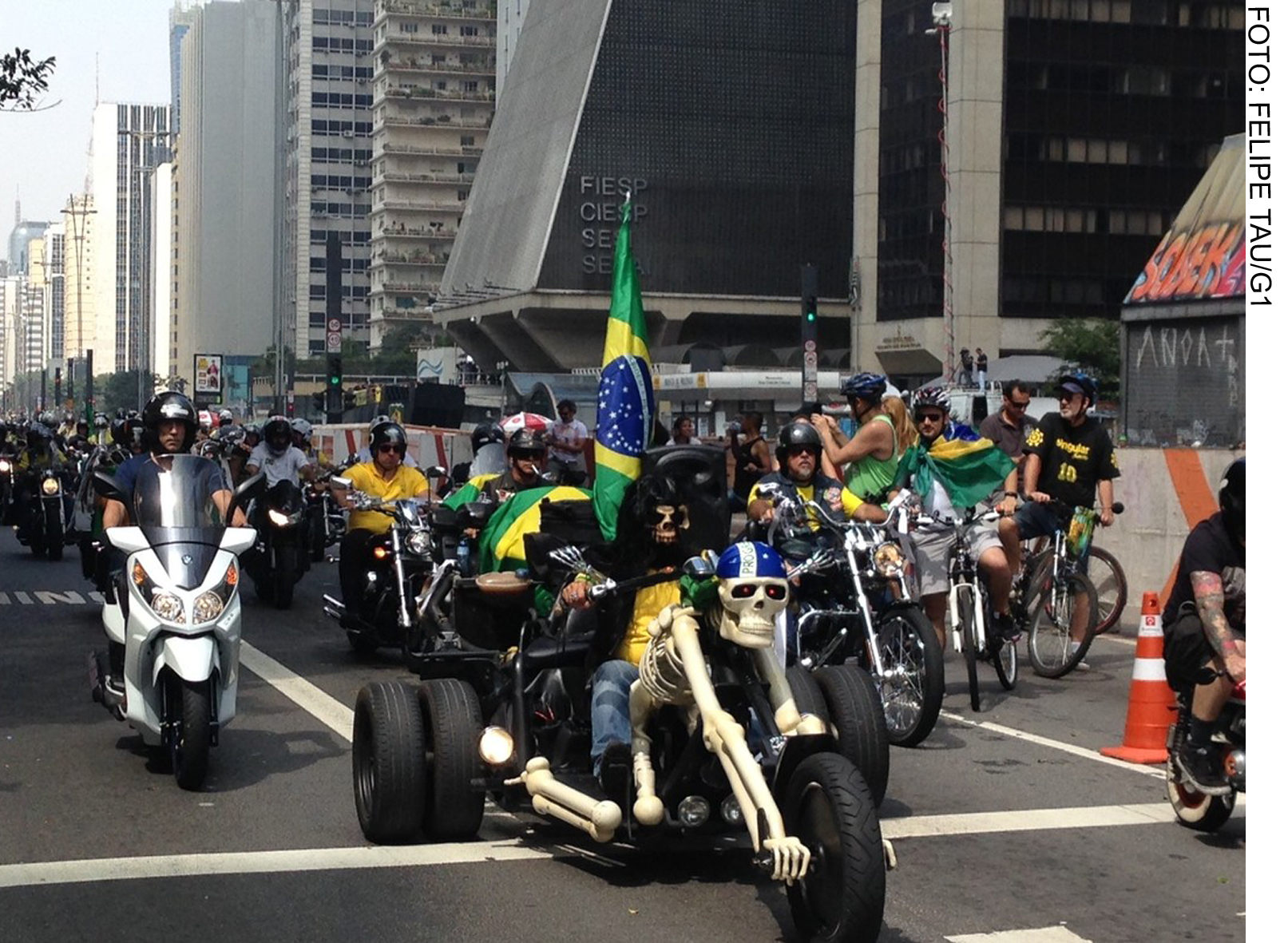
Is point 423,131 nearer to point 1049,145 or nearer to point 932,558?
point 1049,145

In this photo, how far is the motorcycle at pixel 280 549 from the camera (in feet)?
57.0

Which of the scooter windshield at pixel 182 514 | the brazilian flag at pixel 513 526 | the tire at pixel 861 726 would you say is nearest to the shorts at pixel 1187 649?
the tire at pixel 861 726

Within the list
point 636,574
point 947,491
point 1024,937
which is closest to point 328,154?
point 947,491

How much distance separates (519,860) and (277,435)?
37.2 ft

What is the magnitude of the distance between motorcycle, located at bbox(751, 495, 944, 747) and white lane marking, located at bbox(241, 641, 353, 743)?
2487 millimetres

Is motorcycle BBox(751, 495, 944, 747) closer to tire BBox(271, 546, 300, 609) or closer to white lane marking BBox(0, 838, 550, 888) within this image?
white lane marking BBox(0, 838, 550, 888)

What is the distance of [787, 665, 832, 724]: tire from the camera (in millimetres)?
7561

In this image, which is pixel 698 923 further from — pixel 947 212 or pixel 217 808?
pixel 947 212

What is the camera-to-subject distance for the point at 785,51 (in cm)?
8925

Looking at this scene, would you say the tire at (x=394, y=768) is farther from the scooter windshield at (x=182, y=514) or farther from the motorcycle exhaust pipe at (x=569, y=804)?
the scooter windshield at (x=182, y=514)

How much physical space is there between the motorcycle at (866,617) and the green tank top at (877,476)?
64.8 inches

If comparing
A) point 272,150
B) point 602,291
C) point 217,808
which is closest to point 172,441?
point 217,808

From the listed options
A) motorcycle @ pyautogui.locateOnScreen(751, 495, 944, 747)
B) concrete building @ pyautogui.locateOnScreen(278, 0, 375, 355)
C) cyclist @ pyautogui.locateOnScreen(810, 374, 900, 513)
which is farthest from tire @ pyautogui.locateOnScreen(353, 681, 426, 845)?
concrete building @ pyautogui.locateOnScreen(278, 0, 375, 355)

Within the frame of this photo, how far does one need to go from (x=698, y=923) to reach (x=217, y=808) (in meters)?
2.80
